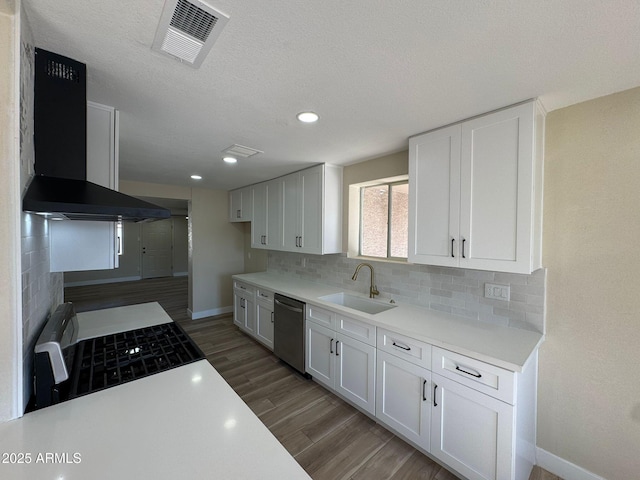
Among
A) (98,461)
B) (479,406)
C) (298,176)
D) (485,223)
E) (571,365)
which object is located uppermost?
(298,176)

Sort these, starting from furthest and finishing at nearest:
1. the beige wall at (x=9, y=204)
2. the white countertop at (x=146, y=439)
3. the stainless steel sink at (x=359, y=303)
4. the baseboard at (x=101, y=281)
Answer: the baseboard at (x=101, y=281) < the stainless steel sink at (x=359, y=303) < the beige wall at (x=9, y=204) < the white countertop at (x=146, y=439)

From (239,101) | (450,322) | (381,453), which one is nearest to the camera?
(239,101)

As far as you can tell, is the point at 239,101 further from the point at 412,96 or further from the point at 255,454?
the point at 255,454

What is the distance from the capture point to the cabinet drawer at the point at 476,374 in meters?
1.41

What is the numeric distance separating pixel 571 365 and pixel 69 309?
10.1ft

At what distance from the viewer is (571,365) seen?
5.37 ft

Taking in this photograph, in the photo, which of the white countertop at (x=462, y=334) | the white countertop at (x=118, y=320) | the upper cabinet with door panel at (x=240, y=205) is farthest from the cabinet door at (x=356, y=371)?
the upper cabinet with door panel at (x=240, y=205)

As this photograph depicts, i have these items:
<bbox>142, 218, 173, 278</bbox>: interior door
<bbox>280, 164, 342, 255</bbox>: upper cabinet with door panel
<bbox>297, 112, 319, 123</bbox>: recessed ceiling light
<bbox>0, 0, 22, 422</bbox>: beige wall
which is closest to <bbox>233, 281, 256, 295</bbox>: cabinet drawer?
<bbox>280, 164, 342, 255</bbox>: upper cabinet with door panel

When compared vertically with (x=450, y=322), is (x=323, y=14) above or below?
above

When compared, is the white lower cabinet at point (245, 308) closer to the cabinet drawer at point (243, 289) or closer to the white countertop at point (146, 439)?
the cabinet drawer at point (243, 289)

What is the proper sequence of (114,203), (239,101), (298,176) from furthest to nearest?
(298,176), (239,101), (114,203)

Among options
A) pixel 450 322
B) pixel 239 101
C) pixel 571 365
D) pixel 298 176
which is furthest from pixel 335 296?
pixel 239 101

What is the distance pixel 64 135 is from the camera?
3.93 ft

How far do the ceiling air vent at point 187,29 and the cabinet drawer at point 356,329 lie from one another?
6.78 ft
